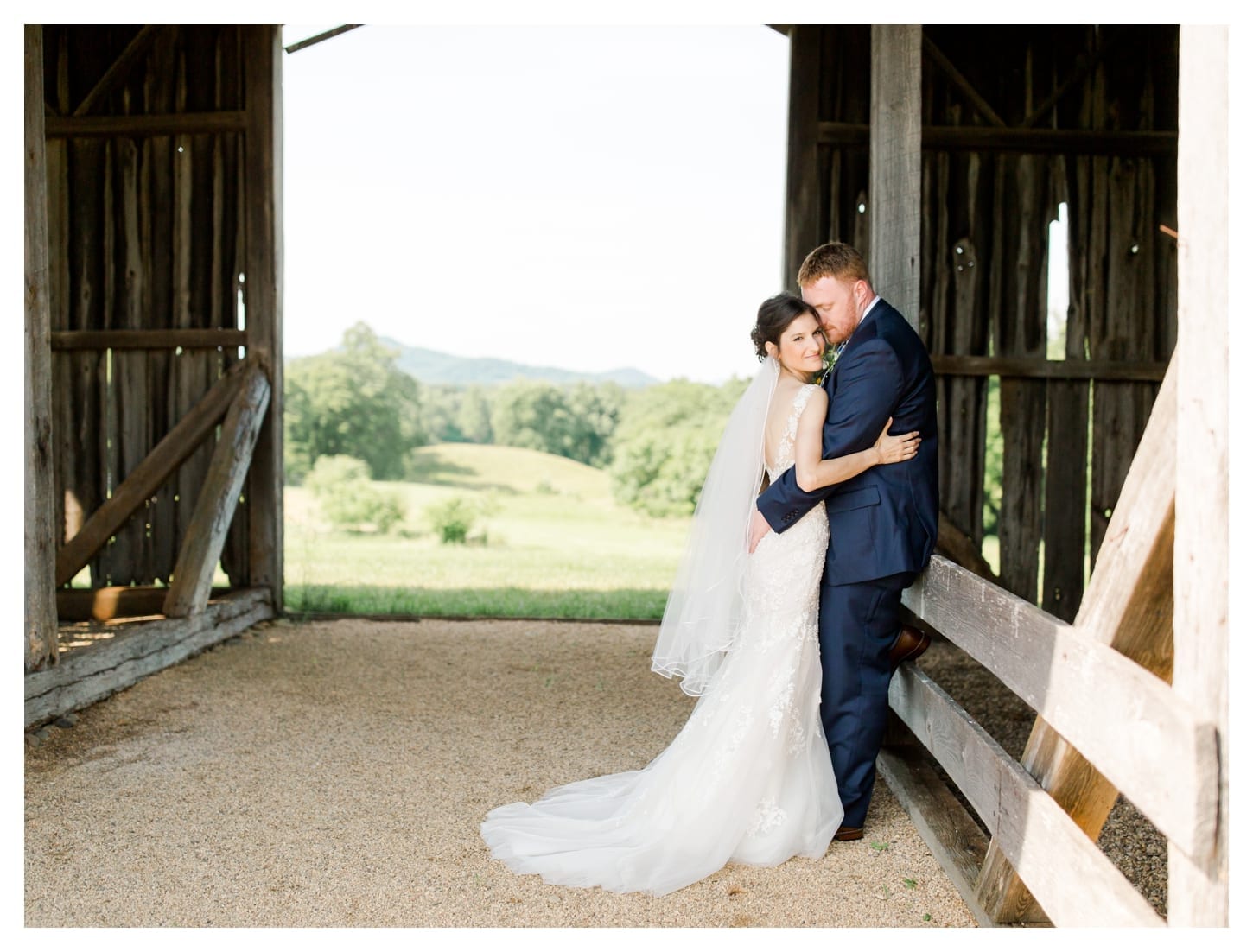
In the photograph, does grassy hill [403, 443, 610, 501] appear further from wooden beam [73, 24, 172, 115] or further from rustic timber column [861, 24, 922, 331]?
rustic timber column [861, 24, 922, 331]

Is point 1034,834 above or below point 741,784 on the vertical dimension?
above

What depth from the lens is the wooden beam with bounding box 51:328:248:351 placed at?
7.14m

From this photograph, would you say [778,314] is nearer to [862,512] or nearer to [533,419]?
[862,512]

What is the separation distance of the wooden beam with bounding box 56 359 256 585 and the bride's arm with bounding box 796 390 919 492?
4692 mm

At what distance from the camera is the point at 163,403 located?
725 centimetres

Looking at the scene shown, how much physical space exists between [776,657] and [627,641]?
3.60 metres

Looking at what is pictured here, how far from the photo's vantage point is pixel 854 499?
361 centimetres

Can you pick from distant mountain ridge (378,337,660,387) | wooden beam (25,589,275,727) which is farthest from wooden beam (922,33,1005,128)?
distant mountain ridge (378,337,660,387)

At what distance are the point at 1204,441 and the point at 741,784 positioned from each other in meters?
2.06

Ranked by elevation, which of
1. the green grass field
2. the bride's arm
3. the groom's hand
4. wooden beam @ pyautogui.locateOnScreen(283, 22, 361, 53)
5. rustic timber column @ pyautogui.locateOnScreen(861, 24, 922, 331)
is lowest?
the green grass field

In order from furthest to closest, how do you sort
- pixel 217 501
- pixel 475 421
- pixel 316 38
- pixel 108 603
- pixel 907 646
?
pixel 475 421
pixel 316 38
pixel 108 603
pixel 217 501
pixel 907 646

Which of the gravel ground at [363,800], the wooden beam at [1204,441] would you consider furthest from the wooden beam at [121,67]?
the wooden beam at [1204,441]


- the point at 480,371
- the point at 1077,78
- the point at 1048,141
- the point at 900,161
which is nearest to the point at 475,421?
the point at 480,371

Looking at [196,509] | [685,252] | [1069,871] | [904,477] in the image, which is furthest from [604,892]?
[685,252]
